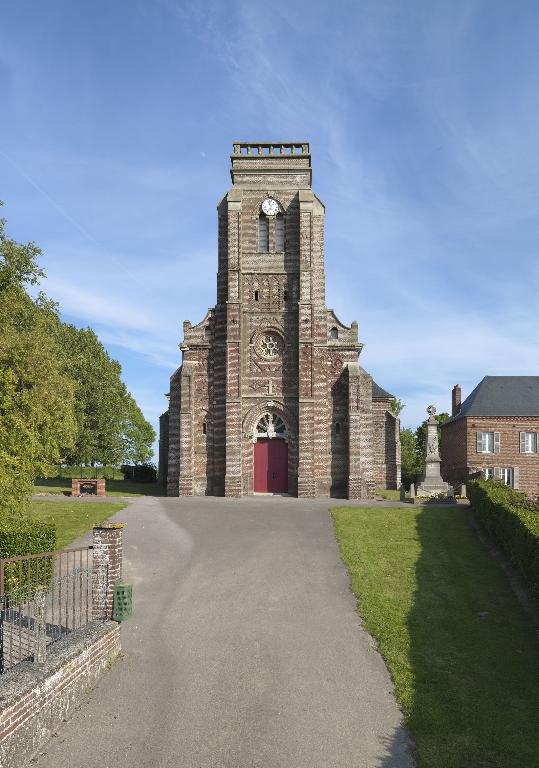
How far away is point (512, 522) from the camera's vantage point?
16062 mm

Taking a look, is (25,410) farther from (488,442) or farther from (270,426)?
(488,442)

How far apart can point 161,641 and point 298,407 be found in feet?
60.0

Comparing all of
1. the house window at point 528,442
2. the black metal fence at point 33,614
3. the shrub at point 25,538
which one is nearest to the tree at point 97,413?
the shrub at point 25,538

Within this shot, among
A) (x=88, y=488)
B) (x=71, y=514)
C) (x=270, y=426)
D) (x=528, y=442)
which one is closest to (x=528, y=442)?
(x=528, y=442)

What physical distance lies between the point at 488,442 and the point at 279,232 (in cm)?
1973

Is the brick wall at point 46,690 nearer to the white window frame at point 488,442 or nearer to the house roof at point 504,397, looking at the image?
the white window frame at point 488,442

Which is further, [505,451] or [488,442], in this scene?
[488,442]

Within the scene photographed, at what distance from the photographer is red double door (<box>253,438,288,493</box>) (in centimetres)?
2941

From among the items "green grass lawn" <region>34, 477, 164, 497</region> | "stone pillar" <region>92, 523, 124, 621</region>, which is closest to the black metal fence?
"stone pillar" <region>92, 523, 124, 621</region>

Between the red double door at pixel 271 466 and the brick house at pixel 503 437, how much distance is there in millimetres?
13738

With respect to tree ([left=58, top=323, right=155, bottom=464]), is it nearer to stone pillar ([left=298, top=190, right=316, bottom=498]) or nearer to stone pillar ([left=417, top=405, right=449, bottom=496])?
stone pillar ([left=298, top=190, right=316, bottom=498])

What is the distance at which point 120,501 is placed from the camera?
2581cm

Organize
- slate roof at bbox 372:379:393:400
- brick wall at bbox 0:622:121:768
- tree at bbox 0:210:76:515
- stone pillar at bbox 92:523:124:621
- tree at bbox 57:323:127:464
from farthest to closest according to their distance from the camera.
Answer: tree at bbox 57:323:127:464, slate roof at bbox 372:379:393:400, tree at bbox 0:210:76:515, stone pillar at bbox 92:523:124:621, brick wall at bbox 0:622:121:768

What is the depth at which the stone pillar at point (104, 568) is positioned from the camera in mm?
10781
